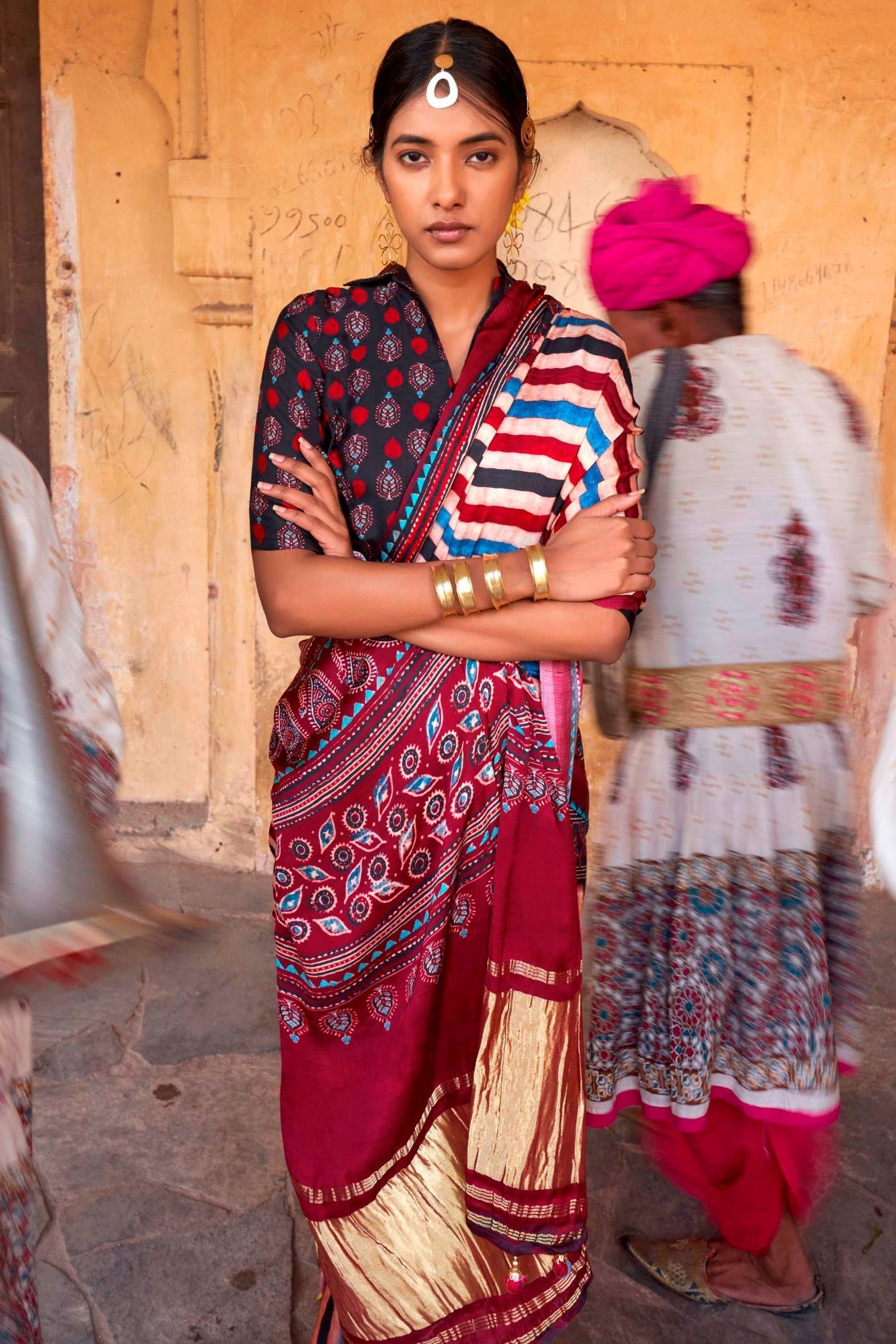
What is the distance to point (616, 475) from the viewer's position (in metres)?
1.67

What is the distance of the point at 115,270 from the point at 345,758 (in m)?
2.53

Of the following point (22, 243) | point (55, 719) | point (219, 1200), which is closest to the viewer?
point (55, 719)

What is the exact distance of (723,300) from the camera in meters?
1.95

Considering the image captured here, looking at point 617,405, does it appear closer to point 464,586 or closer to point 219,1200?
point 464,586

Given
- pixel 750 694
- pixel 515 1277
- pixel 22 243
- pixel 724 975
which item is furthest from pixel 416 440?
pixel 22 243

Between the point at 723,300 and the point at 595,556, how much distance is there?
2.03 feet

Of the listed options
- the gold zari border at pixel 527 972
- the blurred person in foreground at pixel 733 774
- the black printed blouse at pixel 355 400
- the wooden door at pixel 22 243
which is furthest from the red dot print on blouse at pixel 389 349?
the wooden door at pixel 22 243

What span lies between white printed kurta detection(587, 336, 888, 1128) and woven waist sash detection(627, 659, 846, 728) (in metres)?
0.02

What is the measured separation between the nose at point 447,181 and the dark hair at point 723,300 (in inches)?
20.6

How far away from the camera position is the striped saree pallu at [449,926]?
5.42 ft

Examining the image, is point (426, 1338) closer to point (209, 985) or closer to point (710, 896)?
point (710, 896)

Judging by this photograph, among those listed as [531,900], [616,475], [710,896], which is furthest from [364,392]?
[710,896]

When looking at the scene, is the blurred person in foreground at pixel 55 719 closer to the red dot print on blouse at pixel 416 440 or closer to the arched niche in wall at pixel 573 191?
the red dot print on blouse at pixel 416 440

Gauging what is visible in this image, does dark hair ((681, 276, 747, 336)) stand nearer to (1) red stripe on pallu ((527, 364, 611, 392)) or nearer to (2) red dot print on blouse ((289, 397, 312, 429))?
(1) red stripe on pallu ((527, 364, 611, 392))
